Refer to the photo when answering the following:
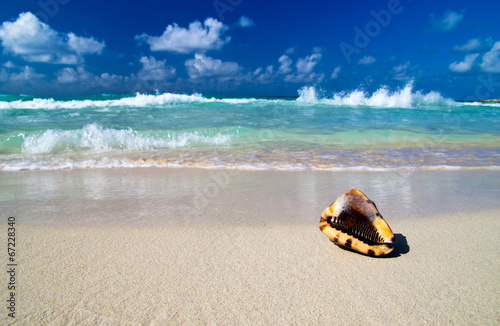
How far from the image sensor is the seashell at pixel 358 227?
1.93 meters

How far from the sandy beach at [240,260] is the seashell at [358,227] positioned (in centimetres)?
9

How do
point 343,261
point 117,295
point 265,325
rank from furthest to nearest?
point 343,261 → point 117,295 → point 265,325

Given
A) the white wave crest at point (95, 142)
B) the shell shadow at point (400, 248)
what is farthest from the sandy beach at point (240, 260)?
the white wave crest at point (95, 142)

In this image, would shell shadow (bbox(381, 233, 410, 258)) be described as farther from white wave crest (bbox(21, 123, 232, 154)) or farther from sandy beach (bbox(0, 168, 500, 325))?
white wave crest (bbox(21, 123, 232, 154))

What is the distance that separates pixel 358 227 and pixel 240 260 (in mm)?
780

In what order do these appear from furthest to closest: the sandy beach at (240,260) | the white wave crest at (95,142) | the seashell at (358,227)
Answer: the white wave crest at (95,142)
the seashell at (358,227)
the sandy beach at (240,260)

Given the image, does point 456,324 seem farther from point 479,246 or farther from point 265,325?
point 479,246

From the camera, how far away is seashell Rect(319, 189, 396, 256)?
1934 mm

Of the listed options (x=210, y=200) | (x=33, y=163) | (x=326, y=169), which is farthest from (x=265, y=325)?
(x=33, y=163)

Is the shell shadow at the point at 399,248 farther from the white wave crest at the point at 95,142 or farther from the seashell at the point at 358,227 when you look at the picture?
the white wave crest at the point at 95,142

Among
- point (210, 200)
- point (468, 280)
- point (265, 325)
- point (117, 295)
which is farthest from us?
point (210, 200)

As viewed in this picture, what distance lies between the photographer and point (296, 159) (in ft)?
18.6

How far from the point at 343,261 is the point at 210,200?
1.71m

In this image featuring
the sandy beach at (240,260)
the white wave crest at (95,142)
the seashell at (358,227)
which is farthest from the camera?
the white wave crest at (95,142)
